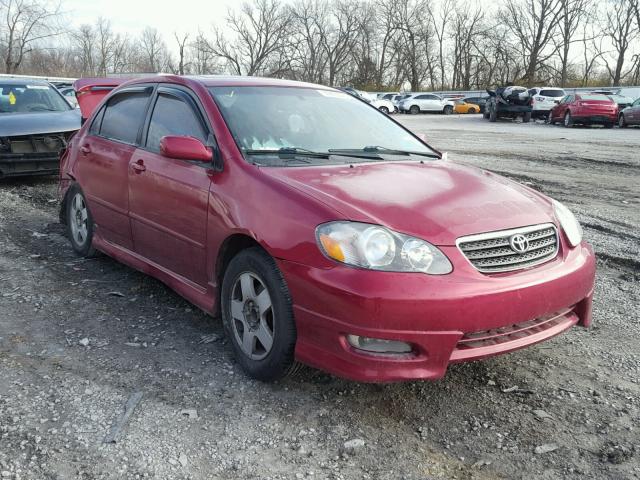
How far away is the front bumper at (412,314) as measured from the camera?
2617 mm

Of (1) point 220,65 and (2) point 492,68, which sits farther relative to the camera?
(1) point 220,65

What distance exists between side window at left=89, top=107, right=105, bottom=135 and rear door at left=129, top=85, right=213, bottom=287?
946 millimetres

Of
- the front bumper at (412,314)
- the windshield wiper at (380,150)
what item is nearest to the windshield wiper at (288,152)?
the windshield wiper at (380,150)

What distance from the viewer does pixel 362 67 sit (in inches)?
2960

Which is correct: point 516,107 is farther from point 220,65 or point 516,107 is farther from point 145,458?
point 220,65

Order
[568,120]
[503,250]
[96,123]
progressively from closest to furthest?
1. [503,250]
2. [96,123]
3. [568,120]

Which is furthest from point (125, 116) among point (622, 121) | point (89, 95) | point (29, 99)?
point (622, 121)

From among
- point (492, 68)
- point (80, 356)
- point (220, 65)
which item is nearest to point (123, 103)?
point (80, 356)

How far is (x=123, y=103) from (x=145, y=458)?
314 cm

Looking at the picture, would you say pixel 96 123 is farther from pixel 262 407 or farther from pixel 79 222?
pixel 262 407

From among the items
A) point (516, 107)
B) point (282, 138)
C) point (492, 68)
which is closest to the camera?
point (282, 138)

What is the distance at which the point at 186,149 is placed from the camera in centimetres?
344

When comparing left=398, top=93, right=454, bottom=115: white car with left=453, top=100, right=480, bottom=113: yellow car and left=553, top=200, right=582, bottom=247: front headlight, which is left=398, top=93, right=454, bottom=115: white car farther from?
left=553, top=200, right=582, bottom=247: front headlight

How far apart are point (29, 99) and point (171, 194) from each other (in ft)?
24.2
